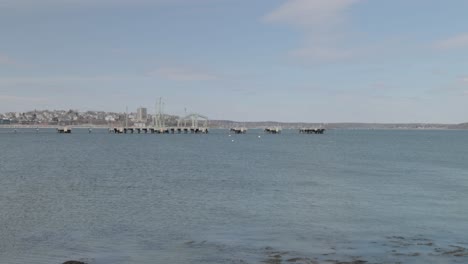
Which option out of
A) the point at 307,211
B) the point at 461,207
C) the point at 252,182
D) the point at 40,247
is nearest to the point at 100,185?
the point at 252,182

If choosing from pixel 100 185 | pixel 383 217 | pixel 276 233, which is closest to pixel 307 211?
pixel 383 217

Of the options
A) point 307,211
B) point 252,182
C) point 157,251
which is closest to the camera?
point 157,251

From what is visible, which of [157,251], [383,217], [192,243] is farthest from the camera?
[383,217]

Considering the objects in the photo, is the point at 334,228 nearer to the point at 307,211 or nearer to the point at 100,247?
the point at 307,211

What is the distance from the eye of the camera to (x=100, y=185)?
161ft

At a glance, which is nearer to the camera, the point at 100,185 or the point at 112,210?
the point at 112,210

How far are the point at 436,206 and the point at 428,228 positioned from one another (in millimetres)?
8338

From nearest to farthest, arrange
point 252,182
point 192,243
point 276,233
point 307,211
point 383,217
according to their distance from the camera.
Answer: point 192,243, point 276,233, point 383,217, point 307,211, point 252,182

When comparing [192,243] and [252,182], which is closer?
[192,243]

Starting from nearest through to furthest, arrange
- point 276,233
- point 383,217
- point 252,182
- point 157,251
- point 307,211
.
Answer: point 157,251 → point 276,233 → point 383,217 → point 307,211 → point 252,182

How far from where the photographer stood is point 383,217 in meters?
31.8

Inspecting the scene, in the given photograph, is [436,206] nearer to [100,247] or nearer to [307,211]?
[307,211]

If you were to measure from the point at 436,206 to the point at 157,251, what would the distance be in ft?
67.8

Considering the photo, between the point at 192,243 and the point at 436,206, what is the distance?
18.6 m
